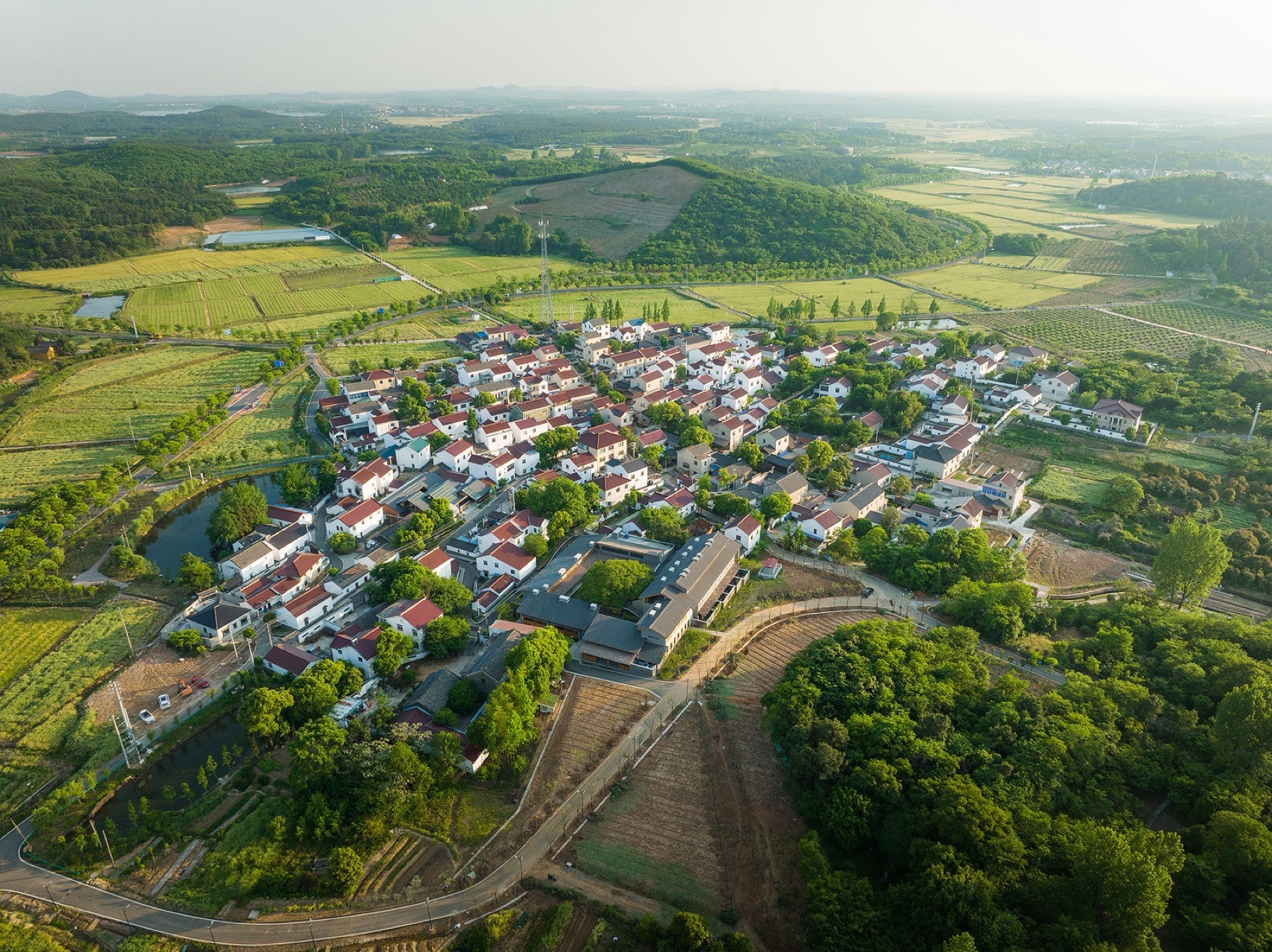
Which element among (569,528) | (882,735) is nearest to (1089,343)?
(569,528)

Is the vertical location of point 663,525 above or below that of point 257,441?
above

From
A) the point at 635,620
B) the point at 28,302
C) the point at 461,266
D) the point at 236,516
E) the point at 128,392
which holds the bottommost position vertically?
the point at 635,620

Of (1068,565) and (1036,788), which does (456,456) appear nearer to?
(1068,565)

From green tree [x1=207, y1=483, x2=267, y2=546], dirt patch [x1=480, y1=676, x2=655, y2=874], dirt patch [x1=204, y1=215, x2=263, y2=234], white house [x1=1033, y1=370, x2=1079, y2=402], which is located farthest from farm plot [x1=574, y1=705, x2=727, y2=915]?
dirt patch [x1=204, y1=215, x2=263, y2=234]

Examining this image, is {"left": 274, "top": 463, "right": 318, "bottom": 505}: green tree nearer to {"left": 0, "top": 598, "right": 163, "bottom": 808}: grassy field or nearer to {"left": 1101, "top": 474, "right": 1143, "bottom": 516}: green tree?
{"left": 0, "top": 598, "right": 163, "bottom": 808}: grassy field

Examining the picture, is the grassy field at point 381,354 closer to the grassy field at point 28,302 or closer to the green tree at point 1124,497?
the grassy field at point 28,302

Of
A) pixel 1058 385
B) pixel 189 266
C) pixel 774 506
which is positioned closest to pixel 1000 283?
pixel 1058 385

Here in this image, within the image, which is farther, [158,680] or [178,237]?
[178,237]

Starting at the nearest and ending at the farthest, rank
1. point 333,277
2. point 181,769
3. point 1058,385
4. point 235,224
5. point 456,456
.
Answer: point 181,769, point 456,456, point 1058,385, point 333,277, point 235,224
